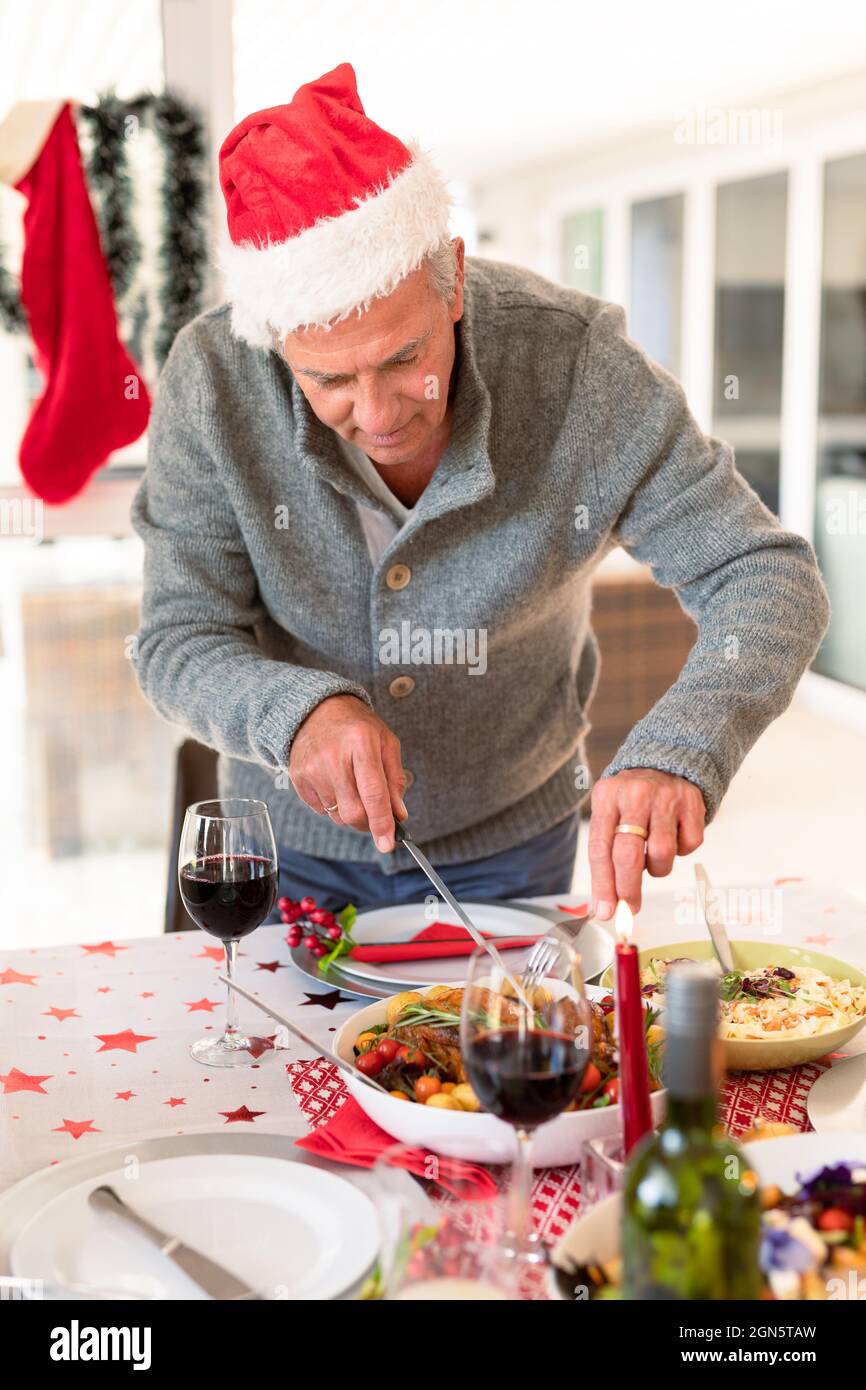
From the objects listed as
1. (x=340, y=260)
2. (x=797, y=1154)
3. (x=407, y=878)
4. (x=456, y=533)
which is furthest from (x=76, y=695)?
(x=797, y=1154)

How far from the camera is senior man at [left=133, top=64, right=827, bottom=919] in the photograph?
55.4 inches

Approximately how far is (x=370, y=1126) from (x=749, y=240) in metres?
6.97

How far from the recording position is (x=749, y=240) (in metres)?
7.25

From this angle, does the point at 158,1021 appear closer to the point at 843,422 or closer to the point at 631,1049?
the point at 631,1049

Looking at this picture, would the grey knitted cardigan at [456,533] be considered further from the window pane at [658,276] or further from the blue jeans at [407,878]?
the window pane at [658,276]

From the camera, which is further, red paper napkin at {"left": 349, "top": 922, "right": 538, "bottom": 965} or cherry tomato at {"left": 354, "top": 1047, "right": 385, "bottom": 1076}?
red paper napkin at {"left": 349, "top": 922, "right": 538, "bottom": 965}

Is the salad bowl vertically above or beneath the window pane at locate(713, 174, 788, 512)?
beneath

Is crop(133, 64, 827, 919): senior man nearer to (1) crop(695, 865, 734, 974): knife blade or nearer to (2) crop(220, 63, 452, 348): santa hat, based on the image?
(2) crop(220, 63, 452, 348): santa hat

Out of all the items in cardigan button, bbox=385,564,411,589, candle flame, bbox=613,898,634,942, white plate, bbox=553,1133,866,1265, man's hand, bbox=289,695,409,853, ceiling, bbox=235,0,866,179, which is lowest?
white plate, bbox=553,1133,866,1265

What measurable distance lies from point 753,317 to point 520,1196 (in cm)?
712

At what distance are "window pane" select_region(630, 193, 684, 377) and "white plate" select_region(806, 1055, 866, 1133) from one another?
7.35m

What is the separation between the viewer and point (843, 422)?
21.9ft

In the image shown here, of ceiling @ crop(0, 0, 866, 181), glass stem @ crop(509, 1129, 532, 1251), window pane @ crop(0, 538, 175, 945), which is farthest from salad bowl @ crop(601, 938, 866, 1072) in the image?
ceiling @ crop(0, 0, 866, 181)

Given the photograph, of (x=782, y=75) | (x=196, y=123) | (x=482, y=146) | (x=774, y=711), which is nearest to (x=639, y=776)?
(x=774, y=711)
